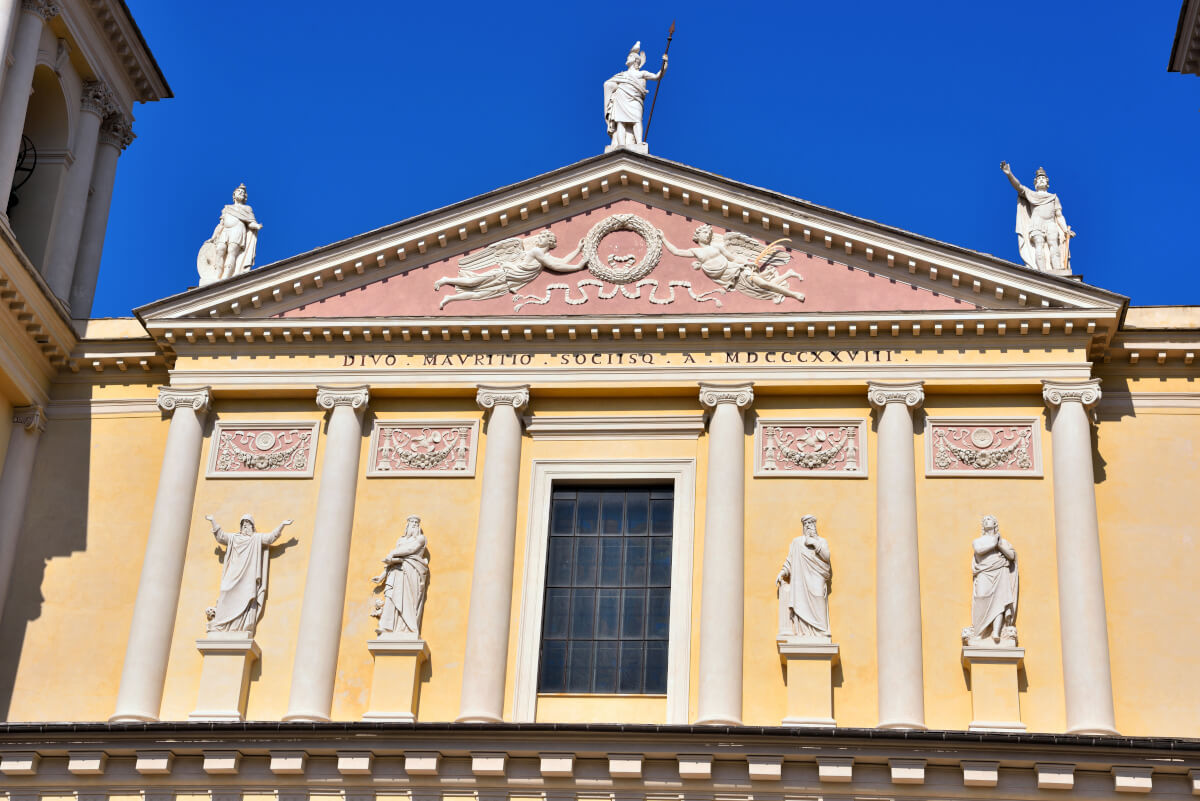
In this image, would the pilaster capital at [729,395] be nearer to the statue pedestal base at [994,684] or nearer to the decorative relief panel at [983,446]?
the decorative relief panel at [983,446]

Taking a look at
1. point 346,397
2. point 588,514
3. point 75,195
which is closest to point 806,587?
point 588,514

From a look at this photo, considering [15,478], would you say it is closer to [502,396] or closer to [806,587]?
[502,396]

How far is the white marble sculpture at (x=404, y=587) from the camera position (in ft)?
74.5

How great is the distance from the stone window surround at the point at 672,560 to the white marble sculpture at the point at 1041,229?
5.43 metres

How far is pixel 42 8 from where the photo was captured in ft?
86.6

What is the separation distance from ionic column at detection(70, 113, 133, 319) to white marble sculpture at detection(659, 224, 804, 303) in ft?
29.7

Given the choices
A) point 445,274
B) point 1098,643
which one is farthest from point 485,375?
point 1098,643

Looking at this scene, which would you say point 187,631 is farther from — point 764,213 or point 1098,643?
point 1098,643

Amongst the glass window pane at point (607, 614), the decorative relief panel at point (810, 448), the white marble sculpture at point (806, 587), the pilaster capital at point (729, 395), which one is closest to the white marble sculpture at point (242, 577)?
the glass window pane at point (607, 614)

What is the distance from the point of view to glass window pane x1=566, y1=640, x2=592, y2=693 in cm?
2259

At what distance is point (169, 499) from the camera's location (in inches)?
940

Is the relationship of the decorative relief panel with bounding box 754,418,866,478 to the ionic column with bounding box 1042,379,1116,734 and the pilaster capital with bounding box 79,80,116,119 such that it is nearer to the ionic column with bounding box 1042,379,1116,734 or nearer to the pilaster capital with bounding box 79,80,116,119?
the ionic column with bounding box 1042,379,1116,734

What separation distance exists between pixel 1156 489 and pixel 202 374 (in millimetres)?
12633

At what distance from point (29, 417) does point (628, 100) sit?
31.2 ft
